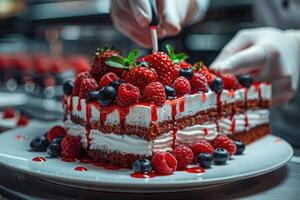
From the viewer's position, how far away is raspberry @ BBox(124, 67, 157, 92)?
1.51 metres

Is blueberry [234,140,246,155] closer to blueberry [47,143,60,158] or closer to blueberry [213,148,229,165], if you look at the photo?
blueberry [213,148,229,165]

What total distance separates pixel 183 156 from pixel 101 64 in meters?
0.38

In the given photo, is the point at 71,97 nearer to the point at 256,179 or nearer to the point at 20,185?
the point at 20,185

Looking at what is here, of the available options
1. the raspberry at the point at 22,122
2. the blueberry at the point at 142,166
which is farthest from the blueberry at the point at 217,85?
the raspberry at the point at 22,122

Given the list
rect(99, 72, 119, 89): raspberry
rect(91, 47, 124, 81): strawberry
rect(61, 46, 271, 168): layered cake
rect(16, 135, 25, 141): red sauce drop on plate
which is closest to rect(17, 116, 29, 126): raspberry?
rect(16, 135, 25, 141): red sauce drop on plate

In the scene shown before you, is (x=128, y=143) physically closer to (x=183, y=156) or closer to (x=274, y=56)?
(x=183, y=156)

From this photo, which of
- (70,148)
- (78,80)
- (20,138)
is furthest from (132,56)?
(20,138)

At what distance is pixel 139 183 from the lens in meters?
1.27

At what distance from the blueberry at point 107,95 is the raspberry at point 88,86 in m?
0.11

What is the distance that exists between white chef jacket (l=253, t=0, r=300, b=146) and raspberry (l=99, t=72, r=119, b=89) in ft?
3.21

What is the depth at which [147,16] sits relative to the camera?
6.12 ft

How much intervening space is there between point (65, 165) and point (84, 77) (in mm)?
323

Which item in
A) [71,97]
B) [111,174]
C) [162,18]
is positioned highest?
[162,18]

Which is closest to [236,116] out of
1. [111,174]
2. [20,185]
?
[111,174]
